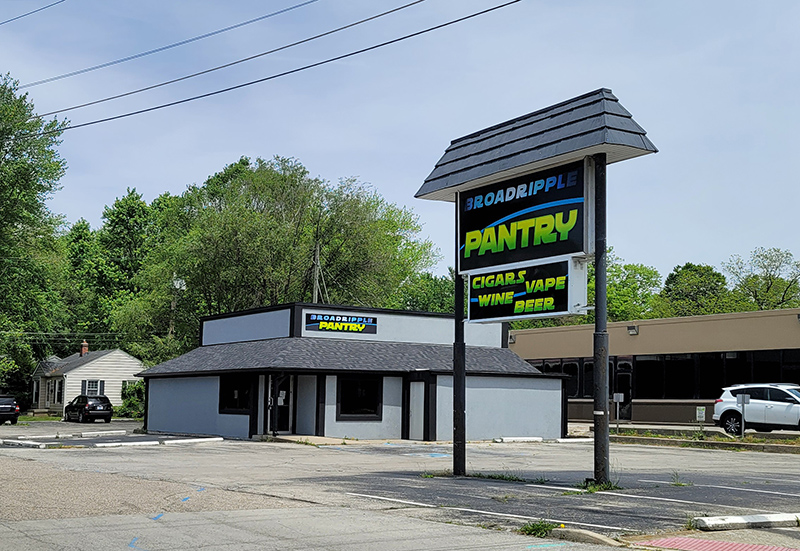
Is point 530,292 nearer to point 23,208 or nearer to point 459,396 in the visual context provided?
point 459,396

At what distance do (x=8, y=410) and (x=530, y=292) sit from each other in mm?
41794

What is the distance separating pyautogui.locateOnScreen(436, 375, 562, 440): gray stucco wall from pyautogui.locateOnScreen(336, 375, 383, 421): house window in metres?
2.27

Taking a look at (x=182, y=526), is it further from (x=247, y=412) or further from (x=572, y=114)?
(x=247, y=412)

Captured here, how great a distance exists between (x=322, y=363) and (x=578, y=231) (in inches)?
709

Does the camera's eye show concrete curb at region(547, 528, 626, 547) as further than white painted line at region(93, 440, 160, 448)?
No

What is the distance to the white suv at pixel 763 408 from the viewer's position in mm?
29578

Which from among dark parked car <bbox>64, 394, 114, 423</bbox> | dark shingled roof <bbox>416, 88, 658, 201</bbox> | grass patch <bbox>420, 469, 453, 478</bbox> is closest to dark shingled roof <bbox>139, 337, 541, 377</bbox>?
grass patch <bbox>420, 469, 453, 478</bbox>

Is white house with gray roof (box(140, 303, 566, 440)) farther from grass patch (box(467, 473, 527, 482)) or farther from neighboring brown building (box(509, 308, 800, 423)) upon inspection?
grass patch (box(467, 473, 527, 482))

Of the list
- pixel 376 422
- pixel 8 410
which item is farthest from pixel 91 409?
pixel 376 422

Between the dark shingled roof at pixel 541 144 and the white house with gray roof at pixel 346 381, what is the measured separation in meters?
14.3

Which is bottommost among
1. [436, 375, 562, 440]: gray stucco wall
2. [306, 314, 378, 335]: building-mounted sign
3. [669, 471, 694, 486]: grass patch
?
[669, 471, 694, 486]: grass patch

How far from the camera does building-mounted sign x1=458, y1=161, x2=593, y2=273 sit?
15.6m

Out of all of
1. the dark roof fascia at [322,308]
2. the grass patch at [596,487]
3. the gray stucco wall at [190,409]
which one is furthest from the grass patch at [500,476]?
the dark roof fascia at [322,308]

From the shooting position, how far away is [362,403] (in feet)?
109
